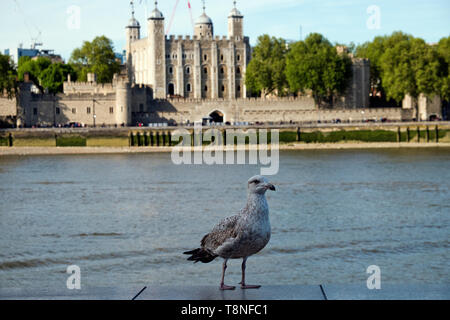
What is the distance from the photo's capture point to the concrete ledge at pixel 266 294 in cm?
647

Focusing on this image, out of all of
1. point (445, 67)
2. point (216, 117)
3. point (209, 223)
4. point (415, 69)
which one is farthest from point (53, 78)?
point (209, 223)

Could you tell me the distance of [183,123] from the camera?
254ft

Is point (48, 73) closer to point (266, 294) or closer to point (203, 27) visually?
point (203, 27)

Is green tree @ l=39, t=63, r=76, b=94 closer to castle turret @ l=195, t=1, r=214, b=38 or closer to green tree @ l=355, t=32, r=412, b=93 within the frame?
castle turret @ l=195, t=1, r=214, b=38

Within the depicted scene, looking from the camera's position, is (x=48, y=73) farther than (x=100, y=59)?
No

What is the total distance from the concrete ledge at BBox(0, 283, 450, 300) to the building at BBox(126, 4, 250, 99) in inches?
3276

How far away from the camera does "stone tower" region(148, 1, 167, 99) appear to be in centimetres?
9019

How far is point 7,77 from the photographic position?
7169 centimetres

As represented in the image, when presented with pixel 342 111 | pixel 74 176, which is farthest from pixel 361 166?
pixel 342 111

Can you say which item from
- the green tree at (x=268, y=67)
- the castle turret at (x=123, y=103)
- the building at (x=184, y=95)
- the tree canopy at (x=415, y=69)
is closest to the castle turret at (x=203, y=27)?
the building at (x=184, y=95)

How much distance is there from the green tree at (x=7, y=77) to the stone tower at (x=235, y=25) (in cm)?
3043

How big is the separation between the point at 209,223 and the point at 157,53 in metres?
68.2

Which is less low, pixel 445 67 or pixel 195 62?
pixel 195 62
